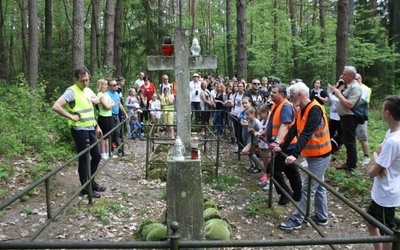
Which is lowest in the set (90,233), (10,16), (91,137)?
(90,233)

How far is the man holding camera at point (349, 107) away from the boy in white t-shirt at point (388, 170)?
303cm

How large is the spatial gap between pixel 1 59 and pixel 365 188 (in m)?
25.5

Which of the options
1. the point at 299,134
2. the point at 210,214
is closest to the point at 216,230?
the point at 210,214

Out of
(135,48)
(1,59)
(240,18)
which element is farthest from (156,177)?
(1,59)

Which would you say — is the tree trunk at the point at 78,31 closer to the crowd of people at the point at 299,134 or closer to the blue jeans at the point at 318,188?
the crowd of people at the point at 299,134

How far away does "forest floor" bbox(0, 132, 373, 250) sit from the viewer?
5.09 meters

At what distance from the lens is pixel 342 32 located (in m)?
9.34

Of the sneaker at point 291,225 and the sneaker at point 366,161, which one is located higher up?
the sneaker at point 366,161

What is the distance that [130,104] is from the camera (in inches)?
470

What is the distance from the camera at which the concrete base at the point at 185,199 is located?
4508mm

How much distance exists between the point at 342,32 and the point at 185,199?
7.09m

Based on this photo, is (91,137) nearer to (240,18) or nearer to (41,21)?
(240,18)

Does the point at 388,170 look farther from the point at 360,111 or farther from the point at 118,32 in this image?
the point at 118,32

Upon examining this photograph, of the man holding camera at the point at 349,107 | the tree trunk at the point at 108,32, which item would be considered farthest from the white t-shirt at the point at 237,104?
the tree trunk at the point at 108,32
